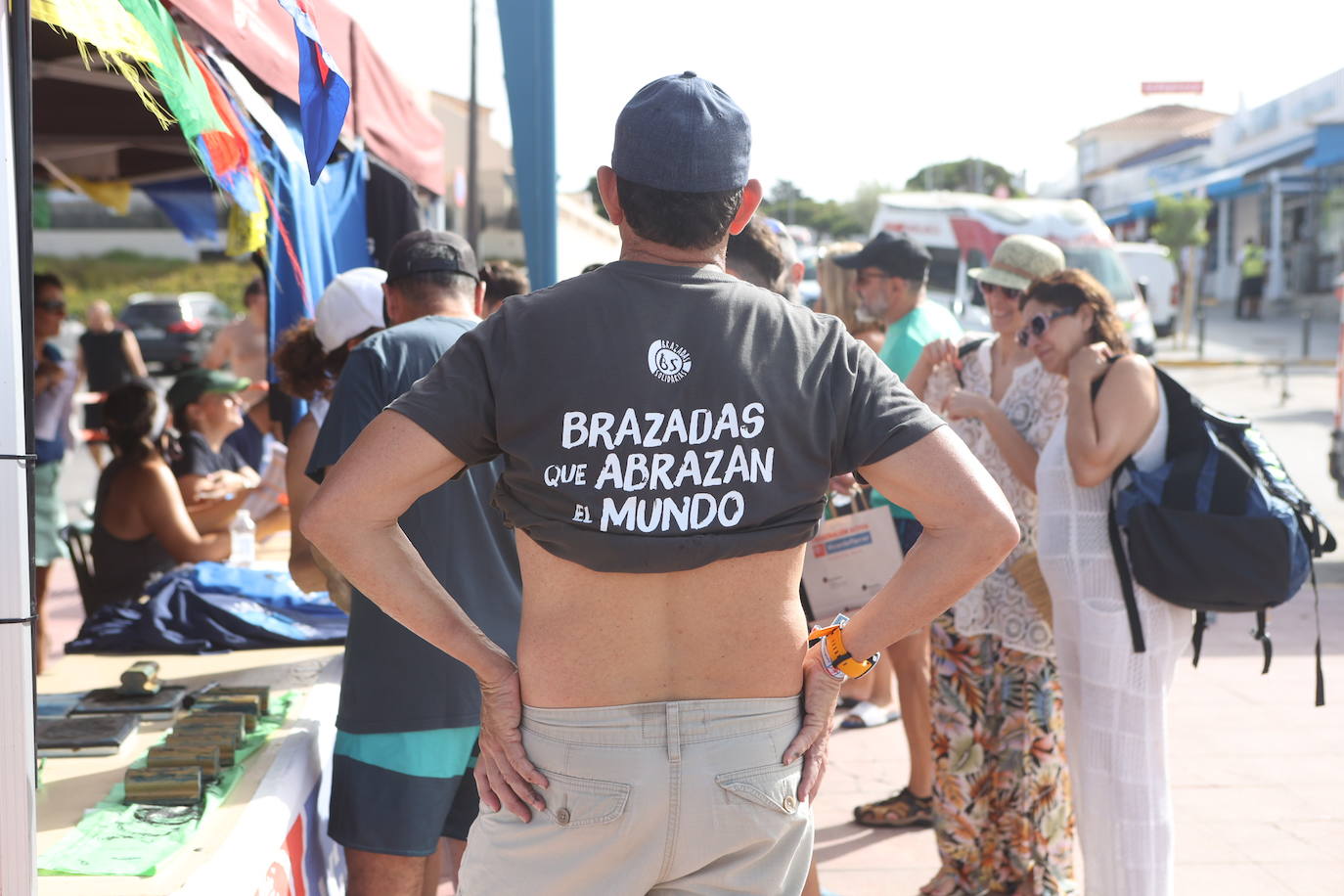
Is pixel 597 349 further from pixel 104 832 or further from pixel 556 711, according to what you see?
pixel 104 832

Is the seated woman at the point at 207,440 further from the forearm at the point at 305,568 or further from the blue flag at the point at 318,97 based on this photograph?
the blue flag at the point at 318,97

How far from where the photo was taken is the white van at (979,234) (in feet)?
59.1

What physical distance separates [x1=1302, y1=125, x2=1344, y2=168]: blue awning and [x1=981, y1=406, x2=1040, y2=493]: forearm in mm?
30090

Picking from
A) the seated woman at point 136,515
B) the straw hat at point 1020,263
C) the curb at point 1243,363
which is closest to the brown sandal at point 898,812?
the straw hat at point 1020,263

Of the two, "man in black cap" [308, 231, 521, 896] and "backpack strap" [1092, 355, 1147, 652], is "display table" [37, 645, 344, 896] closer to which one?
"man in black cap" [308, 231, 521, 896]

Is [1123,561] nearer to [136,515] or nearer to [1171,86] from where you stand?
[136,515]

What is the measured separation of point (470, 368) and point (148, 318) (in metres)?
29.7

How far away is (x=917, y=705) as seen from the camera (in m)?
4.61

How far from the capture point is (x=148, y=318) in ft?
95.0

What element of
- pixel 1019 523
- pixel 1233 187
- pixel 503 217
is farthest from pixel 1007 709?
pixel 1233 187

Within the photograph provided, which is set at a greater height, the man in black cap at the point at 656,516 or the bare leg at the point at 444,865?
the man in black cap at the point at 656,516

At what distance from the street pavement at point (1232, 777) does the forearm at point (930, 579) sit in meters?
2.34

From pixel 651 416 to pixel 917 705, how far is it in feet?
10.6

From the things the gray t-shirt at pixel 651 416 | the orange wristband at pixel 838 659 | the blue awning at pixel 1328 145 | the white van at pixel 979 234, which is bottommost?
the orange wristband at pixel 838 659
